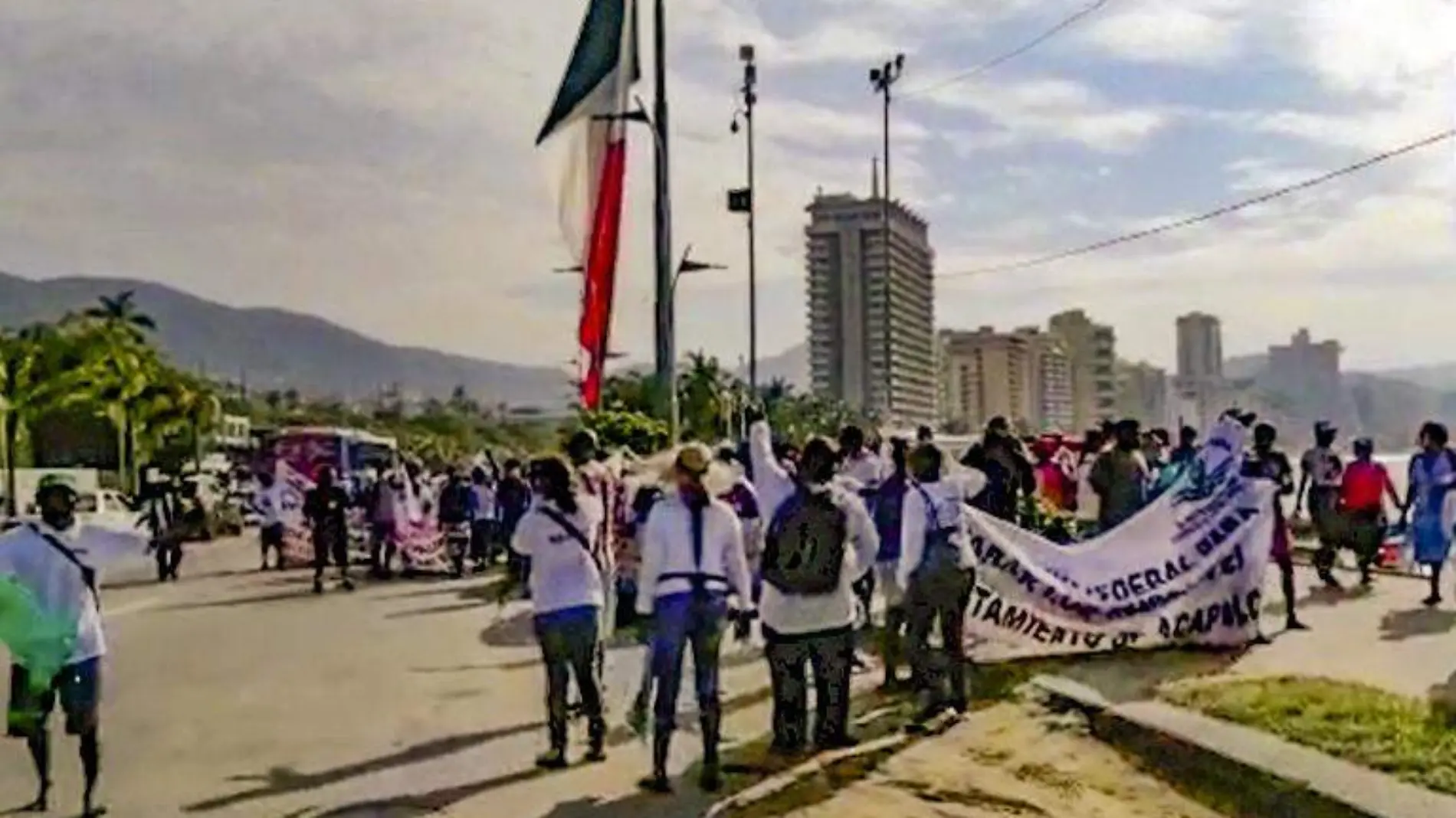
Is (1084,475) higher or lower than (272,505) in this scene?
higher

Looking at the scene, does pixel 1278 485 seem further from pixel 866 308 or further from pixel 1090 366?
pixel 1090 366

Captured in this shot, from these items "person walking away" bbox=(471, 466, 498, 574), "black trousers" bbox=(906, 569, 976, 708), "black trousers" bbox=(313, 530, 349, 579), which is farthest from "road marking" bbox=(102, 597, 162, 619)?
"black trousers" bbox=(906, 569, 976, 708)

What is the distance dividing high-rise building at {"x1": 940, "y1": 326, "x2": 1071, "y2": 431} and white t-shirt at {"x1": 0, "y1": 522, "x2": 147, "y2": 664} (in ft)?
398

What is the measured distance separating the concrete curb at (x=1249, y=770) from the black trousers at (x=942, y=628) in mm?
819

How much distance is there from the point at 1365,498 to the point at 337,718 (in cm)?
1152

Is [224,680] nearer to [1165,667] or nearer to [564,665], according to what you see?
[564,665]

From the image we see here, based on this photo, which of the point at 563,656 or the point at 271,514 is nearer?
the point at 563,656

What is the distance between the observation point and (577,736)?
12633 millimetres

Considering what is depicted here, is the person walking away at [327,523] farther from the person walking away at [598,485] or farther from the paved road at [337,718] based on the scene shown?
the person walking away at [598,485]

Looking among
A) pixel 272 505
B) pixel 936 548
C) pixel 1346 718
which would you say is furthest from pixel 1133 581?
pixel 272 505

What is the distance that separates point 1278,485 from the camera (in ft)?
55.0

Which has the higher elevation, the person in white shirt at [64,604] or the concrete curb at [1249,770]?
the person in white shirt at [64,604]

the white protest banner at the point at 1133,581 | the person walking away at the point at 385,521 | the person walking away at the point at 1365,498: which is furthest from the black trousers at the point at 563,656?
the person walking away at the point at 385,521

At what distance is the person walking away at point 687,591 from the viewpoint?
10406mm
